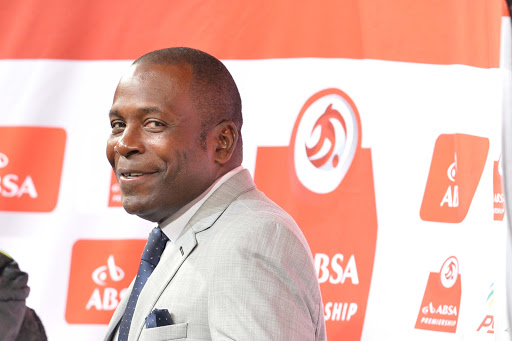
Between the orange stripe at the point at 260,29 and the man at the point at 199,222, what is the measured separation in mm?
1398

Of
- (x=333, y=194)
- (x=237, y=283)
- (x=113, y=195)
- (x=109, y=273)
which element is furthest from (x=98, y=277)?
(x=237, y=283)

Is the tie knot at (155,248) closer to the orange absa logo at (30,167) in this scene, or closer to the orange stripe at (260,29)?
the orange absa logo at (30,167)

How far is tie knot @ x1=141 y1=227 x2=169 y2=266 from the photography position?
5.15ft

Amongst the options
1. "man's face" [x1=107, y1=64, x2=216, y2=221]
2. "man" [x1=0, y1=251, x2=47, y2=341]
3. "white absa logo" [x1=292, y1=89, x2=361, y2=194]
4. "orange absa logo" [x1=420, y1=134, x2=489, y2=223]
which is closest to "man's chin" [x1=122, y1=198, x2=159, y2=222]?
"man's face" [x1=107, y1=64, x2=216, y2=221]

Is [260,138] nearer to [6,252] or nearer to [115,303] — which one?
[115,303]

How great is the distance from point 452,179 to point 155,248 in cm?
179

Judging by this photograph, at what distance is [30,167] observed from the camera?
281cm

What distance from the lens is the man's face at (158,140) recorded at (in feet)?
4.81

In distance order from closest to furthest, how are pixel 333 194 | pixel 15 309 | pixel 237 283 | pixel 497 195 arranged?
pixel 237 283 → pixel 15 309 → pixel 333 194 → pixel 497 195

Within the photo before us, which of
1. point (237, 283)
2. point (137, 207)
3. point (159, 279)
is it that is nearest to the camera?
point (237, 283)

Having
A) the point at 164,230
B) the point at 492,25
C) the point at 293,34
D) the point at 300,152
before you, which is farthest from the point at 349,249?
the point at 164,230

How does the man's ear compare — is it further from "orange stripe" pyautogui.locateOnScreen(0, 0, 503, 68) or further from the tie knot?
"orange stripe" pyautogui.locateOnScreen(0, 0, 503, 68)

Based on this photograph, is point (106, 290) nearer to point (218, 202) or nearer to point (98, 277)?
point (98, 277)

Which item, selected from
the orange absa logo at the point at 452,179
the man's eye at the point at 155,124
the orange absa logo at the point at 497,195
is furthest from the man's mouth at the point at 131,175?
the orange absa logo at the point at 497,195
